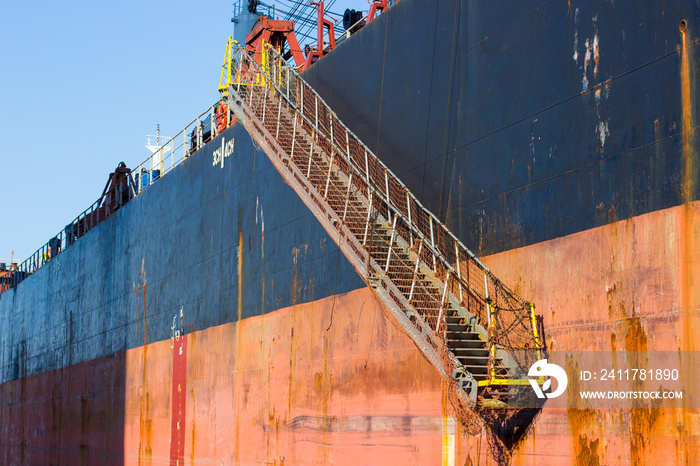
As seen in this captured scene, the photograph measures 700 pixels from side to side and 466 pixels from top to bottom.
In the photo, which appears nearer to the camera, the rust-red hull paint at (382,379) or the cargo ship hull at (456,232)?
the rust-red hull paint at (382,379)

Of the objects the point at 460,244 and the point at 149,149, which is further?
the point at 149,149

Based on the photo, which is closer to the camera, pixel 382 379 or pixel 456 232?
pixel 456 232

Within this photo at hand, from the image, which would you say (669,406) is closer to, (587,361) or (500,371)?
(587,361)

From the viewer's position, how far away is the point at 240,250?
19406 mm

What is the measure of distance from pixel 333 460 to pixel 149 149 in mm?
37131

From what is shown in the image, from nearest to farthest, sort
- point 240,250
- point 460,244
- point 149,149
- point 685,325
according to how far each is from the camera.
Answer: point 685,325 < point 460,244 < point 240,250 < point 149,149

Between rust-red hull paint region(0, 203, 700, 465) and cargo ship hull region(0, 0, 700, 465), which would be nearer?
rust-red hull paint region(0, 203, 700, 465)

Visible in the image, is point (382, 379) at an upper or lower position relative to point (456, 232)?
lower

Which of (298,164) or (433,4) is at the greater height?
(433,4)

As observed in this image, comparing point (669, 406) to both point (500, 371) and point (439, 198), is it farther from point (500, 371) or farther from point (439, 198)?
point (439, 198)

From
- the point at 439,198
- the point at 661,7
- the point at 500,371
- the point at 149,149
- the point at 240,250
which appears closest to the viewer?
the point at 661,7

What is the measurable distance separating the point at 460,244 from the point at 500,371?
1859 mm

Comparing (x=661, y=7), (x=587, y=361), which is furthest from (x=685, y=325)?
(x=661, y=7)

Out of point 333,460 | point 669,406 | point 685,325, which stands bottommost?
point 333,460
